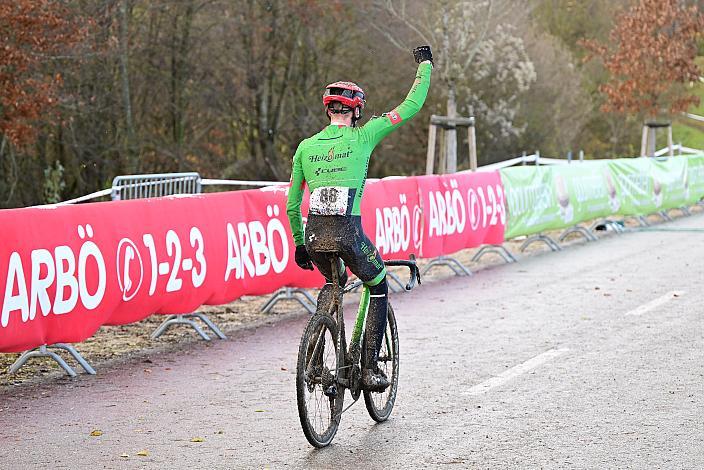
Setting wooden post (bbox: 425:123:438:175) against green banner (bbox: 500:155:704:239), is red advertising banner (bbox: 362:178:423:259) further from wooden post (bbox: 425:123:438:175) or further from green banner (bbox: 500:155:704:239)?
wooden post (bbox: 425:123:438:175)

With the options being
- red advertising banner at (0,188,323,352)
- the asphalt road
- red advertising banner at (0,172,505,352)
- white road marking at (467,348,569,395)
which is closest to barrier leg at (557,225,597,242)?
red advertising banner at (0,172,505,352)

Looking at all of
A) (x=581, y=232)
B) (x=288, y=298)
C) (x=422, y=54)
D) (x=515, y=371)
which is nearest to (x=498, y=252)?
(x=581, y=232)

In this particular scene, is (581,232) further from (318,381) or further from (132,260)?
(318,381)

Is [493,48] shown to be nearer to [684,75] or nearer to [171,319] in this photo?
[684,75]

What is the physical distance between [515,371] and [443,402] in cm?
129

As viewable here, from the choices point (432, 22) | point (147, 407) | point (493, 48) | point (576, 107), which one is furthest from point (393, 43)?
point (147, 407)

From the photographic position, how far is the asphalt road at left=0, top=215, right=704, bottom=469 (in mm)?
7227

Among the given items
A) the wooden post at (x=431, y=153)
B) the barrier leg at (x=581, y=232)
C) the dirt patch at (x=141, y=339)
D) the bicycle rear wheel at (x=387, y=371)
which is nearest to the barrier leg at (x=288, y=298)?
the dirt patch at (x=141, y=339)

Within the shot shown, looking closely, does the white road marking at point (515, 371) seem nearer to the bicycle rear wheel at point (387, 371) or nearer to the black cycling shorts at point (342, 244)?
the bicycle rear wheel at point (387, 371)

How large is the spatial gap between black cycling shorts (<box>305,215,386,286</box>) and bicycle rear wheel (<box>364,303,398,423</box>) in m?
0.50

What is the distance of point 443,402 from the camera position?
8727 millimetres

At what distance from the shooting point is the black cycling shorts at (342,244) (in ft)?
24.5

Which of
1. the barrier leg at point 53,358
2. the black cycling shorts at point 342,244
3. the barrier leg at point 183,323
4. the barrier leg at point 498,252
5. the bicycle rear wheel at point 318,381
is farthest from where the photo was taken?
the barrier leg at point 498,252

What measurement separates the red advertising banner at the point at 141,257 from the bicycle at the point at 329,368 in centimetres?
277
